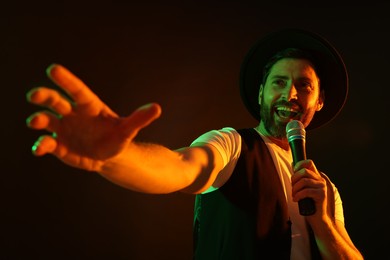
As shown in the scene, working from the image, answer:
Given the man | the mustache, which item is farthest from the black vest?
the mustache

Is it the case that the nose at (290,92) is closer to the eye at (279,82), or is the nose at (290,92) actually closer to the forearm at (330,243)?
the eye at (279,82)

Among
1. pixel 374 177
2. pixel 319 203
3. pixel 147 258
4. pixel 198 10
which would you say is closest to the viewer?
pixel 319 203

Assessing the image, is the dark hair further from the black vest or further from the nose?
the black vest

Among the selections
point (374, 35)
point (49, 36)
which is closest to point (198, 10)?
point (49, 36)

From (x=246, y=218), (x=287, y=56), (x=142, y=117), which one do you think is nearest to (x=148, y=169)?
(x=142, y=117)

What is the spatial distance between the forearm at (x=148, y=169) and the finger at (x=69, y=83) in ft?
0.42

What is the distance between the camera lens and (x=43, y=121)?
0.58 meters

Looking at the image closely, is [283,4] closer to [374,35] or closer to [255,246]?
[374,35]

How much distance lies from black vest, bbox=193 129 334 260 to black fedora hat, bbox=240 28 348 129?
0.51m

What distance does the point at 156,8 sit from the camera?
66.0 inches

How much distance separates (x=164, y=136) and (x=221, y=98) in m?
0.41

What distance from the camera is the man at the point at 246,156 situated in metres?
0.61

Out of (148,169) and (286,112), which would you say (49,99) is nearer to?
(148,169)

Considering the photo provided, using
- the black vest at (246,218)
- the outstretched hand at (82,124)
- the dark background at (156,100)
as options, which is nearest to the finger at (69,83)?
the outstretched hand at (82,124)
